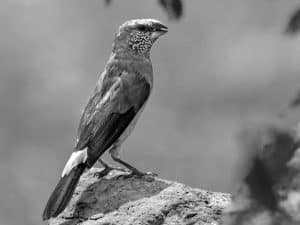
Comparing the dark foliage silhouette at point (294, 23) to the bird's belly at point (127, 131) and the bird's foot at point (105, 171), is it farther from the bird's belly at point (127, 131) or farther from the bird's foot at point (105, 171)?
the bird's belly at point (127, 131)

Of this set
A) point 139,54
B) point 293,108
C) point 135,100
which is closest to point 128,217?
point 135,100

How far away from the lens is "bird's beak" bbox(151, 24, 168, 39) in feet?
23.0

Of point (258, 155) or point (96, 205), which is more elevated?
point (258, 155)

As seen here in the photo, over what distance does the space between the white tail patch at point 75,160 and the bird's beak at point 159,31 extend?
190cm

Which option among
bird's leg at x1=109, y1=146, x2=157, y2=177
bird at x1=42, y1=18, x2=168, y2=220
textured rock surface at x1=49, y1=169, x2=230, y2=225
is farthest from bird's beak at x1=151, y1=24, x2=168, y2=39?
textured rock surface at x1=49, y1=169, x2=230, y2=225

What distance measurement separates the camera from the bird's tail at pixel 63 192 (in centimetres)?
503

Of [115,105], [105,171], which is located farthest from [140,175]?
[115,105]

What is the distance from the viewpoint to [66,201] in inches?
199

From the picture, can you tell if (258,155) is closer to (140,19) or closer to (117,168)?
(117,168)

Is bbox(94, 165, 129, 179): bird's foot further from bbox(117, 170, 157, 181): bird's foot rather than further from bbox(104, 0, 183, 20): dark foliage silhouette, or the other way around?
bbox(104, 0, 183, 20): dark foliage silhouette

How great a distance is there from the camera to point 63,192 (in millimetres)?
5180

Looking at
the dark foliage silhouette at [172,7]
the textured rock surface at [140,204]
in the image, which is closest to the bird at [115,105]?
the textured rock surface at [140,204]

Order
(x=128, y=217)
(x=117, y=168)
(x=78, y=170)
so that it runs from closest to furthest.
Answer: (x=128, y=217) < (x=78, y=170) < (x=117, y=168)

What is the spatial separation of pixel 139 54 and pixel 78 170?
1.84 m
